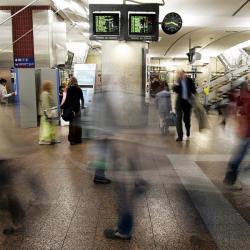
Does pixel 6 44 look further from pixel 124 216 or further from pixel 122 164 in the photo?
pixel 124 216

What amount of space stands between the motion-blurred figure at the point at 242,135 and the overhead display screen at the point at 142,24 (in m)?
4.45

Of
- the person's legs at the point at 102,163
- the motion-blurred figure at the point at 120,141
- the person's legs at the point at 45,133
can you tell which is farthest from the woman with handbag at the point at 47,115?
the motion-blurred figure at the point at 120,141

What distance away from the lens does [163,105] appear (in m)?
10.6

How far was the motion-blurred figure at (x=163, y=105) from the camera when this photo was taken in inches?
407

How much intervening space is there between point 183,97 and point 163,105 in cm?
136

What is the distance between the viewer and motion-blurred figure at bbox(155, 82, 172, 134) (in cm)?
1034

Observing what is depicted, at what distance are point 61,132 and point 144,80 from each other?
9.82 feet

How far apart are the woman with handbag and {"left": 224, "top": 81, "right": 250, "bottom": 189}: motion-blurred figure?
4537 millimetres

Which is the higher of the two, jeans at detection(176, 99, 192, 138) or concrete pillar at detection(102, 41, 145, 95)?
concrete pillar at detection(102, 41, 145, 95)

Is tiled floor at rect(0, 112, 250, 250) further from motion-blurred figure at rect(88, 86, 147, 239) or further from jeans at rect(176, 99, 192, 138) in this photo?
jeans at rect(176, 99, 192, 138)

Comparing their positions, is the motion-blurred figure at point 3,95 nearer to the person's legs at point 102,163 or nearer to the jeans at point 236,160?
the person's legs at point 102,163

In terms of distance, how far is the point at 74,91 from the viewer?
8.72 meters

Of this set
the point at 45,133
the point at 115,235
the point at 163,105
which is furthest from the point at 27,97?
the point at 115,235

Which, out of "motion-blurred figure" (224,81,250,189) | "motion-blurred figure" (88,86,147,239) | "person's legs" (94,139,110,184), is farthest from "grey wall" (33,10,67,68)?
"motion-blurred figure" (88,86,147,239)
